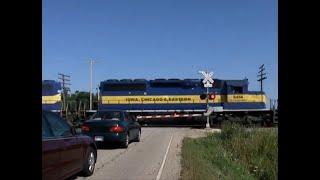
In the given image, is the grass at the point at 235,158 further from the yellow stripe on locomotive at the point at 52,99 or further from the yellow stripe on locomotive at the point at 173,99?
the yellow stripe on locomotive at the point at 52,99

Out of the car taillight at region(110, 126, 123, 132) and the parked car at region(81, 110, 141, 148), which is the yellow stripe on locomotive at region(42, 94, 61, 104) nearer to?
the parked car at region(81, 110, 141, 148)

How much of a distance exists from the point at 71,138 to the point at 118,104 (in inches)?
1198

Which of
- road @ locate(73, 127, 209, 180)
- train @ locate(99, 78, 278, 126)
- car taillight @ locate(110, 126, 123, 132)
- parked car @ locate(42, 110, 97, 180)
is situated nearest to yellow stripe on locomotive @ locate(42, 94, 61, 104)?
train @ locate(99, 78, 278, 126)

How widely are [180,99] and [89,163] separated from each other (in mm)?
28955

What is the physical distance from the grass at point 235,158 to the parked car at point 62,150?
2.28m

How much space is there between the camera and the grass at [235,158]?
11.3 m

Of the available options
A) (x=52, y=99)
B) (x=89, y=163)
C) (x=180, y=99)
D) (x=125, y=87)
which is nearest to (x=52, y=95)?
(x=52, y=99)

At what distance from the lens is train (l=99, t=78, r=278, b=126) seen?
1553 inches
